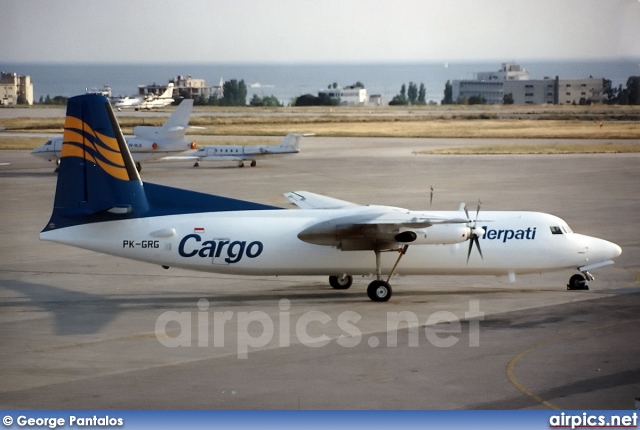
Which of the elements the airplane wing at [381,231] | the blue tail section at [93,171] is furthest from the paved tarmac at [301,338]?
the blue tail section at [93,171]

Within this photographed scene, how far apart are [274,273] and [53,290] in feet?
19.7

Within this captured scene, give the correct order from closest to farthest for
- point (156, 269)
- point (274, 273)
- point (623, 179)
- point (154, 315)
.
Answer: point (154, 315) < point (274, 273) < point (156, 269) < point (623, 179)

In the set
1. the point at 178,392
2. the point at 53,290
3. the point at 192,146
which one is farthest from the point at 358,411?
the point at 192,146

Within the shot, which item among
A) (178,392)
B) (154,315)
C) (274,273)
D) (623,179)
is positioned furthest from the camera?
(623,179)

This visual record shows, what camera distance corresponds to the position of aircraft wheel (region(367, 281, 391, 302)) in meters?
22.5

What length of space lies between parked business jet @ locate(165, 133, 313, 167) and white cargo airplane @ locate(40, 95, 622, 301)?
34.6 metres

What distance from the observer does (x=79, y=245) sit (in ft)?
71.9

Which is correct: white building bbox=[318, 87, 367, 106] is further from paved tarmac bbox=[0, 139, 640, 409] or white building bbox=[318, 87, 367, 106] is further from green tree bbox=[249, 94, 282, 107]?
paved tarmac bbox=[0, 139, 640, 409]

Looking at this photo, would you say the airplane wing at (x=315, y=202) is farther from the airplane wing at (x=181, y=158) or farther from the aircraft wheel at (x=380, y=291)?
the airplane wing at (x=181, y=158)

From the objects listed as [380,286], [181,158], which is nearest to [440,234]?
[380,286]

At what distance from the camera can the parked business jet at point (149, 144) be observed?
5162cm

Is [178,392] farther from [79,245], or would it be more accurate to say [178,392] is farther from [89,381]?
[79,245]

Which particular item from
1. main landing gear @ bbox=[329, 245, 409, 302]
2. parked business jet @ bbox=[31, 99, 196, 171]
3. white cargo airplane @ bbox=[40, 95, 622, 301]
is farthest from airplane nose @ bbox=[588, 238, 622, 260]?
parked business jet @ bbox=[31, 99, 196, 171]

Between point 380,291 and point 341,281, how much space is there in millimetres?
1928
